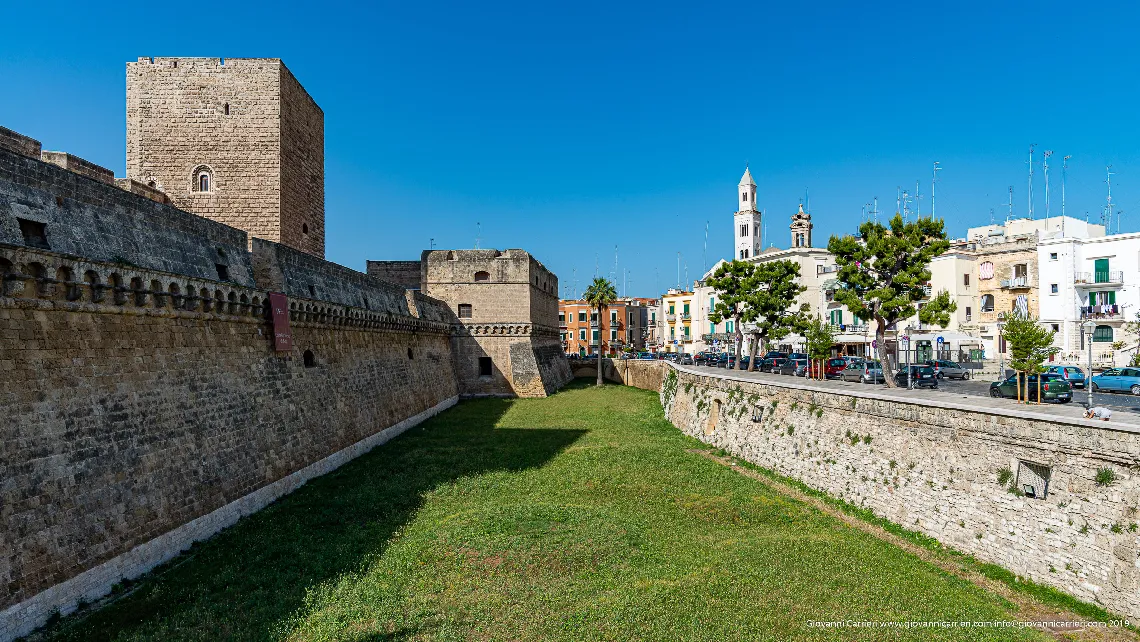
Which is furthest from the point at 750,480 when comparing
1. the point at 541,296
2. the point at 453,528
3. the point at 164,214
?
the point at 541,296

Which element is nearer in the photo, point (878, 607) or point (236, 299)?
point (878, 607)

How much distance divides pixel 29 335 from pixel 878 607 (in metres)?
12.8

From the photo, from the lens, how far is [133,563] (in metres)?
9.49

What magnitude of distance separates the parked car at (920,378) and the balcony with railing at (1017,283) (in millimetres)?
15968

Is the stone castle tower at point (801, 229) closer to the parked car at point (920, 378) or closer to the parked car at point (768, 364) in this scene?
the parked car at point (768, 364)

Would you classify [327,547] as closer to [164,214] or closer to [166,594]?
[166,594]

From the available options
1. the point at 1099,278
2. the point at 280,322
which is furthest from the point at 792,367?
the point at 280,322

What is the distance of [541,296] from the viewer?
142 ft

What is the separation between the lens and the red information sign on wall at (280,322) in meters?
15.5

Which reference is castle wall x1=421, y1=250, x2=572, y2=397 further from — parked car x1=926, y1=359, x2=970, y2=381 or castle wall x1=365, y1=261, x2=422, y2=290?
parked car x1=926, y1=359, x2=970, y2=381

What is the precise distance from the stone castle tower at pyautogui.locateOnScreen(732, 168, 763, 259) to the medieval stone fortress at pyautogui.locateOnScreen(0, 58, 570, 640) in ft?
188

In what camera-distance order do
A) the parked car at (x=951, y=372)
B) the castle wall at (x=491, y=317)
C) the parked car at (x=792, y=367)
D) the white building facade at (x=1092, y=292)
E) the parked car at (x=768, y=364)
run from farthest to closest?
1. the castle wall at (x=491, y=317)
2. the parked car at (x=768, y=364)
3. the white building facade at (x=1092, y=292)
4. the parked car at (x=792, y=367)
5. the parked car at (x=951, y=372)

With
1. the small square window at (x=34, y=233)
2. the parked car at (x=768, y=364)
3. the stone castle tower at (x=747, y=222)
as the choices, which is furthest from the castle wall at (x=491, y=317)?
the stone castle tower at (x=747, y=222)

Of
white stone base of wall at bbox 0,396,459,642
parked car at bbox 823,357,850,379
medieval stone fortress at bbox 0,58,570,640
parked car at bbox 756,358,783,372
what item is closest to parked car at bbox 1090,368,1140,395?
parked car at bbox 823,357,850,379
